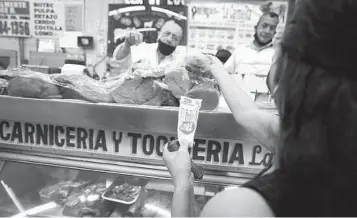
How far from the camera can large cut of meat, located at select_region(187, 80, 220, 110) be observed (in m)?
1.08

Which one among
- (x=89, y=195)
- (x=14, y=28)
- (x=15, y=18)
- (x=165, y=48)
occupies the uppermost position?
(x=15, y=18)

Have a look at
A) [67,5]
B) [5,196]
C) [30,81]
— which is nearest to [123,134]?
[30,81]

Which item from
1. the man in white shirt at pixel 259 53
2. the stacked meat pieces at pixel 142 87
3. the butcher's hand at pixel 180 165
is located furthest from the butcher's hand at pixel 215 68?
the man in white shirt at pixel 259 53

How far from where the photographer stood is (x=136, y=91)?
1.17m

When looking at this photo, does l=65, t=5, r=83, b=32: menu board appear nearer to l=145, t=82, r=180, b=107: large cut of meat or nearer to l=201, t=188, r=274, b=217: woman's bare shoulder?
l=145, t=82, r=180, b=107: large cut of meat

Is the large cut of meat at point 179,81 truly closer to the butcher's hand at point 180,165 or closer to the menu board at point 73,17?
the butcher's hand at point 180,165

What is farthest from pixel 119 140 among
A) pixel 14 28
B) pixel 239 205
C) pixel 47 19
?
pixel 14 28

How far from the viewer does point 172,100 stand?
1.17 meters

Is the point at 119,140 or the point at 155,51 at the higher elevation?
the point at 155,51

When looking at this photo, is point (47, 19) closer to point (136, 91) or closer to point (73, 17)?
point (73, 17)

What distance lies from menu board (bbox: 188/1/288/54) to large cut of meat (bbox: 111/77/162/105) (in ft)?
8.58

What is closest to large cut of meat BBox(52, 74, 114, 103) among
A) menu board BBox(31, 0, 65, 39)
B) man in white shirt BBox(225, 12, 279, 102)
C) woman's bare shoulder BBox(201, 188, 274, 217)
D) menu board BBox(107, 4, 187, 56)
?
woman's bare shoulder BBox(201, 188, 274, 217)

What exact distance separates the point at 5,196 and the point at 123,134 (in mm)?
866

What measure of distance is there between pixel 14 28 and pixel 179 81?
140 inches
